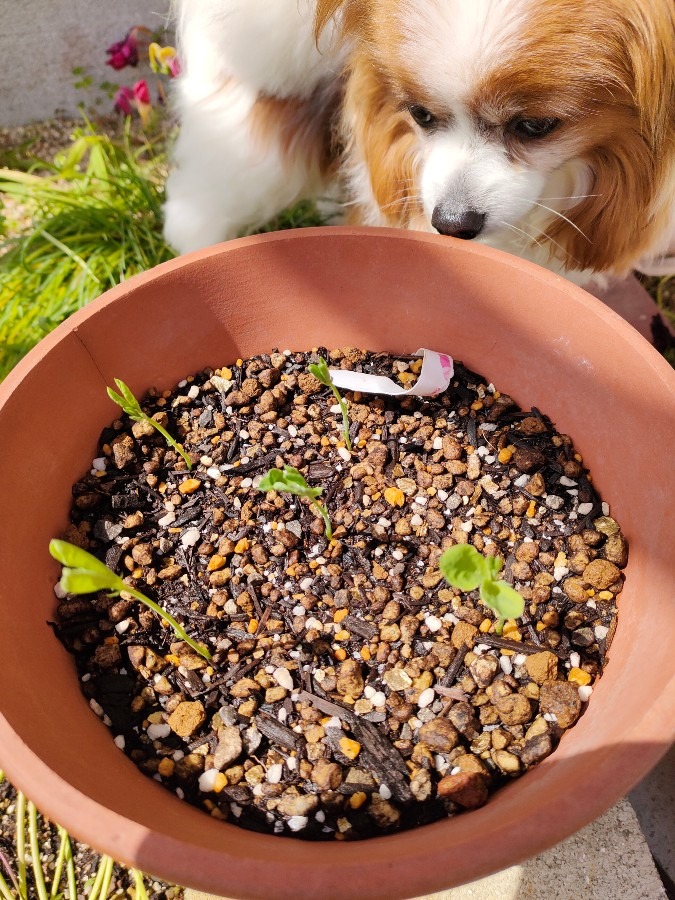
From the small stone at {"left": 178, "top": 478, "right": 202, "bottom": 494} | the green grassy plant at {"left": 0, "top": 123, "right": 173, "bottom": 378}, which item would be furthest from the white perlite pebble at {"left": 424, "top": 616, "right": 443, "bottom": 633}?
the green grassy plant at {"left": 0, "top": 123, "right": 173, "bottom": 378}

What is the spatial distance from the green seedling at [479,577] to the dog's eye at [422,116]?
32.7 inches

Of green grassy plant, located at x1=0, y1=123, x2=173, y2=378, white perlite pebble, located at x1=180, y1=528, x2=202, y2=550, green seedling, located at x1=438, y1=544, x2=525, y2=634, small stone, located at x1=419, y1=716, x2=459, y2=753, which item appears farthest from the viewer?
green grassy plant, located at x1=0, y1=123, x2=173, y2=378

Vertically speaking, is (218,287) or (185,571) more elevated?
(218,287)

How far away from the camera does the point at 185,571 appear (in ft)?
4.04

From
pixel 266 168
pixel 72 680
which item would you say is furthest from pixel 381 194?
pixel 72 680

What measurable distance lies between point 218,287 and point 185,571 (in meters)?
0.51

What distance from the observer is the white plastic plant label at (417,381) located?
130 centimetres

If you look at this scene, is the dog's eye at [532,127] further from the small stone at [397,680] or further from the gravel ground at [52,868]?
the gravel ground at [52,868]

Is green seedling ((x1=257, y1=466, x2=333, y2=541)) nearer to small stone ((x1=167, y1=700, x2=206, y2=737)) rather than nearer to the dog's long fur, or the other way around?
small stone ((x1=167, y1=700, x2=206, y2=737))

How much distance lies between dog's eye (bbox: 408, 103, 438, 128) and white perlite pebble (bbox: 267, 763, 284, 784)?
112cm

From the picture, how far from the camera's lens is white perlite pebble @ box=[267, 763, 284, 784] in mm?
1049

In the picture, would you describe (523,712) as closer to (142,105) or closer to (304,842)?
(304,842)

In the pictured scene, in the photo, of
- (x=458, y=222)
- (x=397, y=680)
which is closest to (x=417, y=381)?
(x=458, y=222)

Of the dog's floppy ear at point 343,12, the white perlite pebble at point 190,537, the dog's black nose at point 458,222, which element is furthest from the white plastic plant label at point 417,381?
the dog's floppy ear at point 343,12
